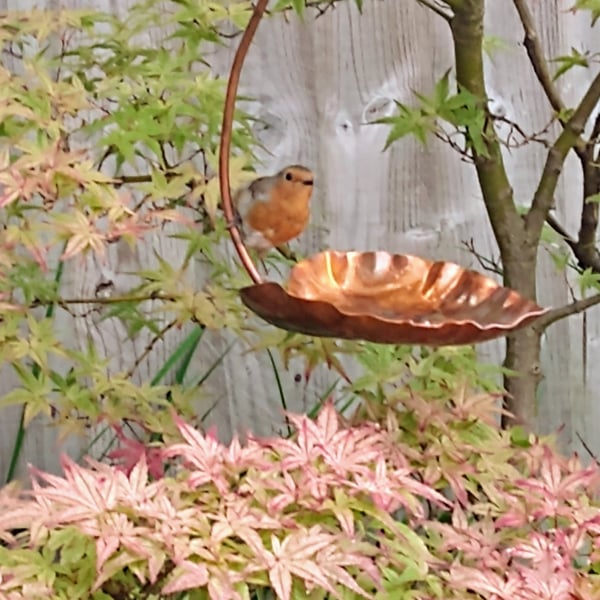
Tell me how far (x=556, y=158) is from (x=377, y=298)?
36cm

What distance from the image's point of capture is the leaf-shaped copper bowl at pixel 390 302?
791 millimetres

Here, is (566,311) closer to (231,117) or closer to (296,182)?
(296,182)

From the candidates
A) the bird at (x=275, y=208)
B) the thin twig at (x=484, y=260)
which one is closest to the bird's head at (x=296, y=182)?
the bird at (x=275, y=208)

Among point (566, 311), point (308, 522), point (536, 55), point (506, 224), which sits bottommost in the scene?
point (308, 522)

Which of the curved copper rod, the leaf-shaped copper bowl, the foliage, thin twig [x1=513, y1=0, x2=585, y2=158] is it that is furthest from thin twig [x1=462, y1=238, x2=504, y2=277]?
the curved copper rod

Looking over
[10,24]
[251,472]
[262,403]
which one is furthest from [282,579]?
[262,403]

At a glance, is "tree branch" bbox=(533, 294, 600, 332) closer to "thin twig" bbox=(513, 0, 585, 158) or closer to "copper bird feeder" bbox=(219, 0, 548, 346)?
"thin twig" bbox=(513, 0, 585, 158)

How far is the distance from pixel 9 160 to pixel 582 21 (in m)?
1.08

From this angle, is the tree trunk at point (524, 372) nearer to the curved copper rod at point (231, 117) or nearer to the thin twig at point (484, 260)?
the thin twig at point (484, 260)

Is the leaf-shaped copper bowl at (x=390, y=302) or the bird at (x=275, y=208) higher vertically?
the bird at (x=275, y=208)

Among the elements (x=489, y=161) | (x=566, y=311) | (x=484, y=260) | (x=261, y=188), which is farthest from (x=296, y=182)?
(x=484, y=260)

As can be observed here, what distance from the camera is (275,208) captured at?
1212 mm

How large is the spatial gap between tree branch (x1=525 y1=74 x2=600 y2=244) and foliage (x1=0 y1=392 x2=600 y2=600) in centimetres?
38

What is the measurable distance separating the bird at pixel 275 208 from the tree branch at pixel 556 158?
0.90ft
